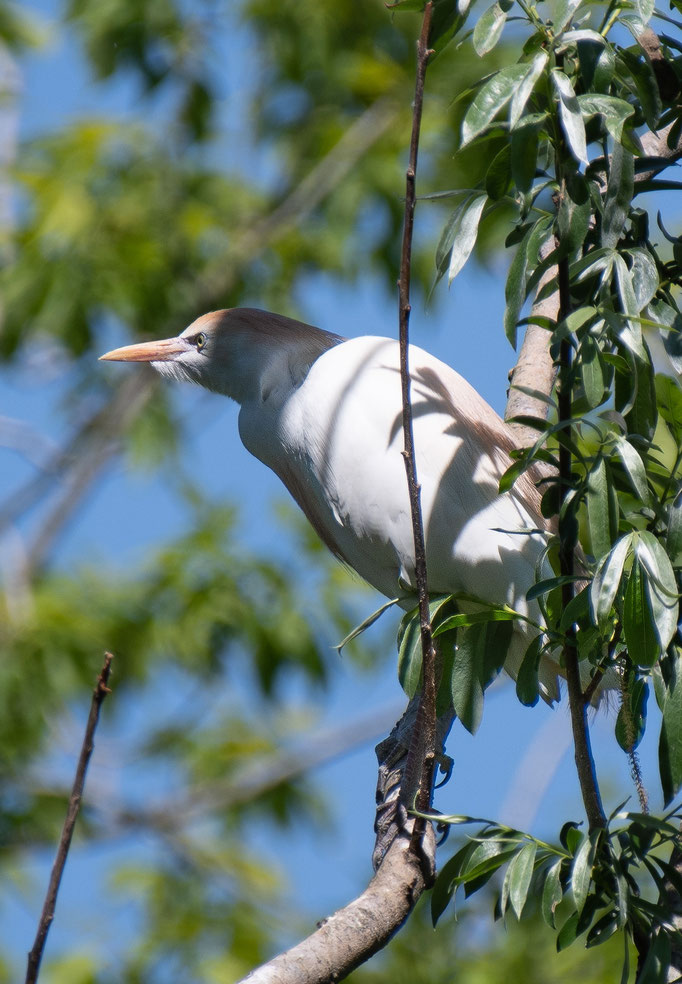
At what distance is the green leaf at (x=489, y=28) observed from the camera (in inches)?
55.8

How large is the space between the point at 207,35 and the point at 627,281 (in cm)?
535

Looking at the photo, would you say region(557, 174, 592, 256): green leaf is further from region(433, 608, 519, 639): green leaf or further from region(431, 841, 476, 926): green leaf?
region(431, 841, 476, 926): green leaf

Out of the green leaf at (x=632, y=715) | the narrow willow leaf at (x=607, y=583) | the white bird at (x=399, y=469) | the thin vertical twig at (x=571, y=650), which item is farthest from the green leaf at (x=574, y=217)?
the white bird at (x=399, y=469)

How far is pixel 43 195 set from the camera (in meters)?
5.48

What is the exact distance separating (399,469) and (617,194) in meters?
0.84

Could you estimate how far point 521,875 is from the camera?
1.43 metres

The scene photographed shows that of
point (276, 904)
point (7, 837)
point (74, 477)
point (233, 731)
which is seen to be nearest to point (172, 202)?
point (74, 477)

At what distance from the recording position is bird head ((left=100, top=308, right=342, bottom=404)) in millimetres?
2529

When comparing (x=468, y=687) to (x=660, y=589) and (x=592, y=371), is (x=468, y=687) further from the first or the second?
(x=592, y=371)

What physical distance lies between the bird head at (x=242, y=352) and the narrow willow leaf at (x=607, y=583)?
49.7 inches

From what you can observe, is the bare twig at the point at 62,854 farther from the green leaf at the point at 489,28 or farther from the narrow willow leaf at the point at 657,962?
the green leaf at the point at 489,28

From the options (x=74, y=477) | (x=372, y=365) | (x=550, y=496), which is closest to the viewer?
(x=550, y=496)

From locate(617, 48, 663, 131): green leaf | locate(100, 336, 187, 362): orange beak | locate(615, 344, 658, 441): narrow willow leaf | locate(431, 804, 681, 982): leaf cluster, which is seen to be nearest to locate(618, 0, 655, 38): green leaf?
locate(617, 48, 663, 131): green leaf

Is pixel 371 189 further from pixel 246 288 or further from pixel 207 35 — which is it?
pixel 207 35
